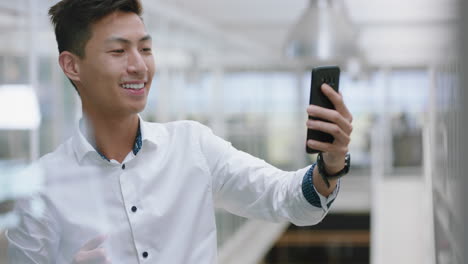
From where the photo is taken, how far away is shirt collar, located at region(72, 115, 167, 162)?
116cm

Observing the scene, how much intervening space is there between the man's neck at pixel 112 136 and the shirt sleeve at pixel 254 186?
5.3 inches

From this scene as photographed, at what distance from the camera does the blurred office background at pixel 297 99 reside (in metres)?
1.34

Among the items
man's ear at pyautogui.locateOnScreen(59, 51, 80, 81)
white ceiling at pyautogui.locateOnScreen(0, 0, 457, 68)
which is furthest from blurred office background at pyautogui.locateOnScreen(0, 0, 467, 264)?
man's ear at pyautogui.locateOnScreen(59, 51, 80, 81)

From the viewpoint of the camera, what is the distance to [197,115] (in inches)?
169

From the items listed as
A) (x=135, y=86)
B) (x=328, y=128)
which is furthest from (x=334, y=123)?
(x=135, y=86)

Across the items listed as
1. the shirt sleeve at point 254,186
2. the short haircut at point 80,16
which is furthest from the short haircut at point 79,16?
the shirt sleeve at point 254,186

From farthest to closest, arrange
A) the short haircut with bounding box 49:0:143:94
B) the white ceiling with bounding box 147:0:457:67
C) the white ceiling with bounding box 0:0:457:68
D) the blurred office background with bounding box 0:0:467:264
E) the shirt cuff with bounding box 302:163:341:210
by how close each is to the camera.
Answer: the white ceiling with bounding box 147:0:457:67 < the white ceiling with bounding box 0:0:457:68 < the blurred office background with bounding box 0:0:467:264 < the short haircut with bounding box 49:0:143:94 < the shirt cuff with bounding box 302:163:341:210

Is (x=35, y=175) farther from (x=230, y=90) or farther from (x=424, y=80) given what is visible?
(x=424, y=80)

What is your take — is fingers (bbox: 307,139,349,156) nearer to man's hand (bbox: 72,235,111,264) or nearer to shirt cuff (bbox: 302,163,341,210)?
shirt cuff (bbox: 302,163,341,210)

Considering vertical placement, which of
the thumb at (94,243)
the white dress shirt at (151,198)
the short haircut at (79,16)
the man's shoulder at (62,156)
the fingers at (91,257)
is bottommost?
the fingers at (91,257)

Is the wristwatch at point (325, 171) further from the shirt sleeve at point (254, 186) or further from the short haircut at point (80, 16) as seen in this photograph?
the short haircut at point (80, 16)

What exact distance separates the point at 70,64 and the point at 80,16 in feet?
0.31

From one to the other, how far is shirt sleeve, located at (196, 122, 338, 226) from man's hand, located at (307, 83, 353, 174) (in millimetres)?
117

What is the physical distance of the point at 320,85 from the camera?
94 cm
